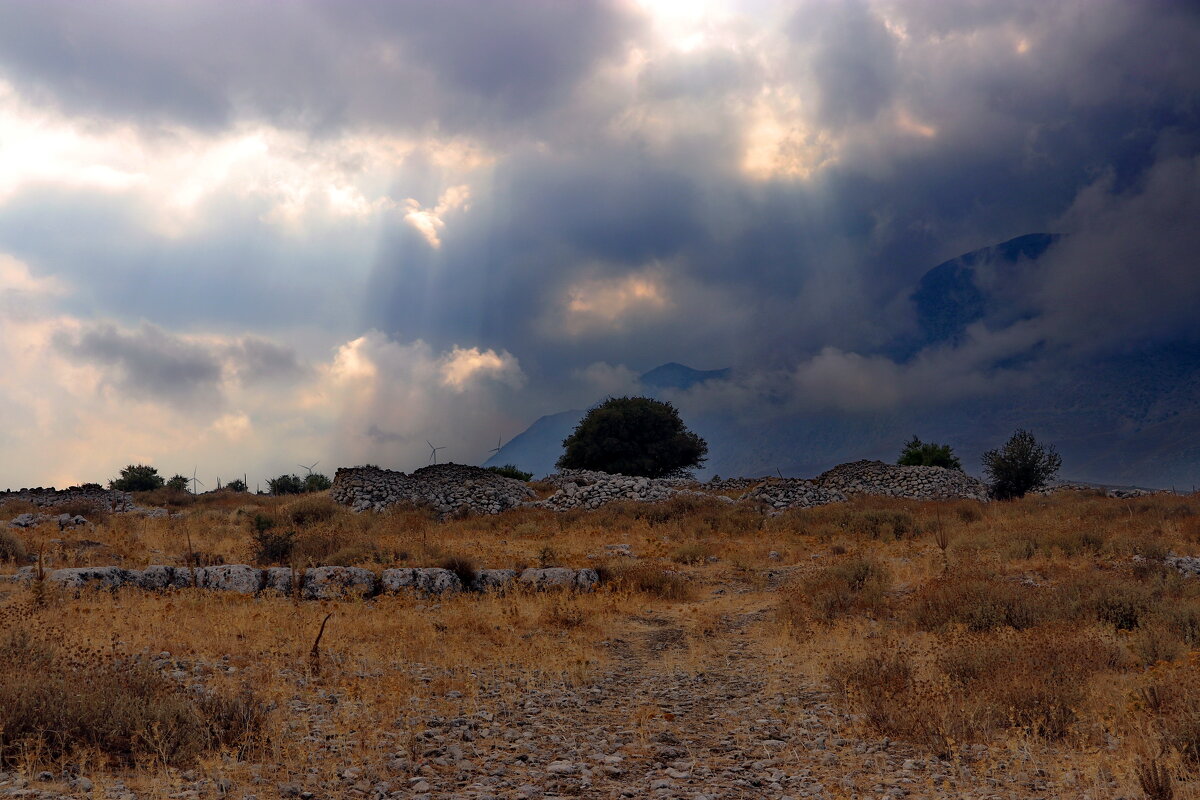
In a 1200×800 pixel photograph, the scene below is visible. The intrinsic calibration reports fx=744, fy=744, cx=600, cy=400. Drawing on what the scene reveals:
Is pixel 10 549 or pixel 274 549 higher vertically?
pixel 10 549

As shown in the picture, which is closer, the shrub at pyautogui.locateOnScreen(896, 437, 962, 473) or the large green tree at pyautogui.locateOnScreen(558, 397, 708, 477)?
the large green tree at pyautogui.locateOnScreen(558, 397, 708, 477)

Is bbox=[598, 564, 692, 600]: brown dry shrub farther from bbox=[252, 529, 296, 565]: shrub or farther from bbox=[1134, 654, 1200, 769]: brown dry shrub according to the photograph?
bbox=[1134, 654, 1200, 769]: brown dry shrub

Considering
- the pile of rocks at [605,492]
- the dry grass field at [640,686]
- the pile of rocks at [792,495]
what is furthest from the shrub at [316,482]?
the dry grass field at [640,686]

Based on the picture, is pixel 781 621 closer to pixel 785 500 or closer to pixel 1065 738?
pixel 1065 738

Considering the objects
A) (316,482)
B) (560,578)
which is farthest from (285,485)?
(560,578)

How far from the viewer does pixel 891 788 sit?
277 inches

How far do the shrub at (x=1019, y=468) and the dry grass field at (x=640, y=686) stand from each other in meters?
34.2

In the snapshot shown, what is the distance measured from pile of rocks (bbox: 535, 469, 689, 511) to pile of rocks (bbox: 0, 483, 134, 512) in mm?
23440

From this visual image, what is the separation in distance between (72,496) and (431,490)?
24301 millimetres

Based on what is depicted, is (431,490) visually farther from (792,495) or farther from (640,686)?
(640,686)

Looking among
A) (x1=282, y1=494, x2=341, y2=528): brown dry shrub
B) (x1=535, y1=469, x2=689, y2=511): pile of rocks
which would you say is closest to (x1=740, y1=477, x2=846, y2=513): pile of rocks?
(x1=535, y1=469, x2=689, y2=511): pile of rocks

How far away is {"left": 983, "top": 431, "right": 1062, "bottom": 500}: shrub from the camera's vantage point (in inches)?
2067

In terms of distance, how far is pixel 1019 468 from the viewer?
172 ft

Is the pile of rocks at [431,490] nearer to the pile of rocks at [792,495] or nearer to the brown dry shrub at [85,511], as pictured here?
the brown dry shrub at [85,511]
